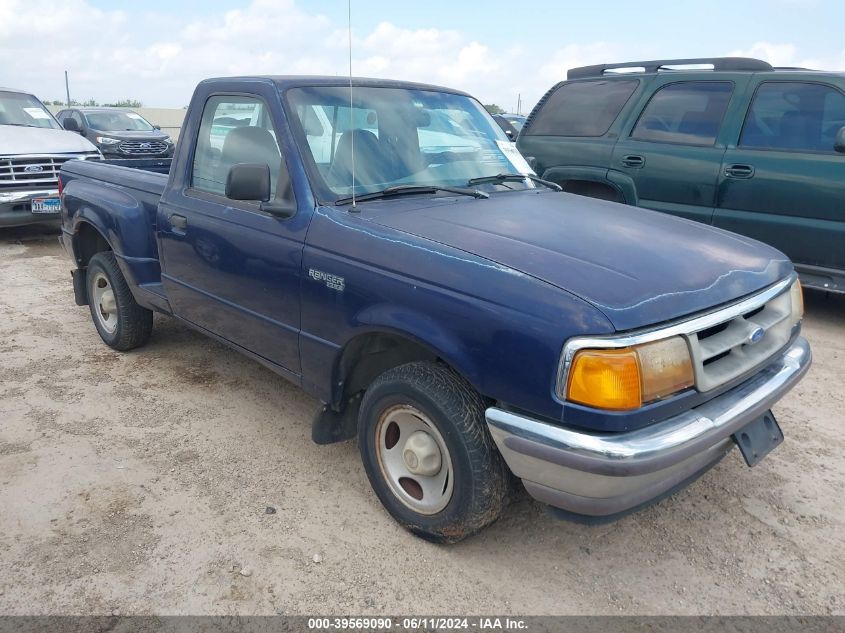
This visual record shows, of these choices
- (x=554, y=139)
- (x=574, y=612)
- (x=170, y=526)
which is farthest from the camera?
(x=554, y=139)

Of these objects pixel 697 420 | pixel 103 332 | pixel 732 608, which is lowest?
pixel 732 608

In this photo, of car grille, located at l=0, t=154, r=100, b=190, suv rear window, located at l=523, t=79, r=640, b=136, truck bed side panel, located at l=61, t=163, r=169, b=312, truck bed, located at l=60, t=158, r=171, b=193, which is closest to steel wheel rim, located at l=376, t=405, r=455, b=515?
truck bed side panel, located at l=61, t=163, r=169, b=312

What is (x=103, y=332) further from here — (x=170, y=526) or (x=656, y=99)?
(x=656, y=99)

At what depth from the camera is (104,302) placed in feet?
15.9

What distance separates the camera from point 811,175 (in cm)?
512

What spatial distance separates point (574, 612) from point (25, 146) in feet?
29.0

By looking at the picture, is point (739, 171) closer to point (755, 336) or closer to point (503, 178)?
point (503, 178)

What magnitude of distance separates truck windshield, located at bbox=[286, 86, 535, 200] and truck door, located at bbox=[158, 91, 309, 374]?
0.18m

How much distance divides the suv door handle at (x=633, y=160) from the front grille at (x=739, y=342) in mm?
3427

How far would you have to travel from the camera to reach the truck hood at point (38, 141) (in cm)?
823

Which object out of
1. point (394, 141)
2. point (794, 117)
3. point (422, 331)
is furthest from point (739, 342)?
point (794, 117)

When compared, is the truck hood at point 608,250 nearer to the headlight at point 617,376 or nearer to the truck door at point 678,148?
the headlight at point 617,376

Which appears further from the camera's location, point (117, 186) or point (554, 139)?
point (554, 139)

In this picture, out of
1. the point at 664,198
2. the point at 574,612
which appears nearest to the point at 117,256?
the point at 574,612
